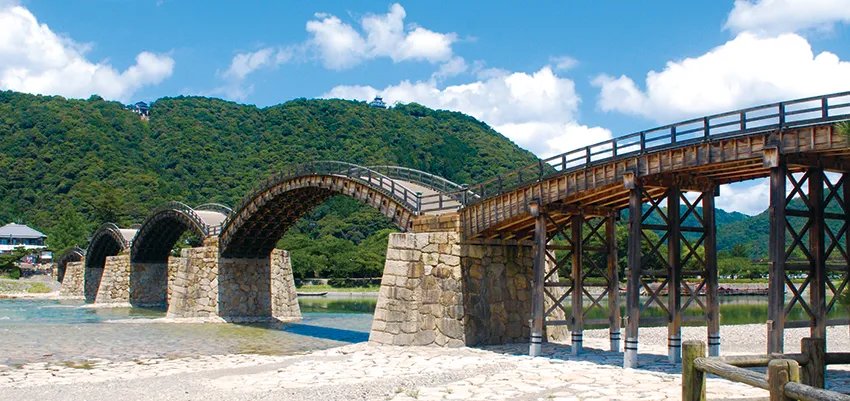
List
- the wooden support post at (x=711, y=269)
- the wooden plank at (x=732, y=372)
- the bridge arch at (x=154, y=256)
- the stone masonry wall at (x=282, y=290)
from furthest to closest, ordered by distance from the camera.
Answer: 1. the bridge arch at (x=154, y=256)
2. the stone masonry wall at (x=282, y=290)
3. the wooden support post at (x=711, y=269)
4. the wooden plank at (x=732, y=372)

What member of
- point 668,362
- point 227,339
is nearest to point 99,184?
point 227,339

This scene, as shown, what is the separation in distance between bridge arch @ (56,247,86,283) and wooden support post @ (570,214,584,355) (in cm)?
6988

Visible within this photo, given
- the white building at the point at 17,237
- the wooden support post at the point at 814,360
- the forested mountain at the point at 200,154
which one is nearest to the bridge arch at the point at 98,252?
the forested mountain at the point at 200,154

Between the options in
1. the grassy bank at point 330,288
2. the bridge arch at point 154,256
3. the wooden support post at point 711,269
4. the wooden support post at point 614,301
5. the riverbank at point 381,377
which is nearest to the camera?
the riverbank at point 381,377

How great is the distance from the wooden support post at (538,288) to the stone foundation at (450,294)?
2.98 meters

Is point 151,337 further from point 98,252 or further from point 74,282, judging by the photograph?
point 74,282

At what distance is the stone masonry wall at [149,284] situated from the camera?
205 feet

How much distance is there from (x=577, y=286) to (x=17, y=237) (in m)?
108

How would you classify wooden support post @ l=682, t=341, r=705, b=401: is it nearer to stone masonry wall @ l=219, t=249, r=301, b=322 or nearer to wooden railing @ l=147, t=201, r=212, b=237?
stone masonry wall @ l=219, t=249, r=301, b=322

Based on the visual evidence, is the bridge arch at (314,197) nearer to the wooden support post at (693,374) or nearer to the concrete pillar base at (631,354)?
the concrete pillar base at (631,354)

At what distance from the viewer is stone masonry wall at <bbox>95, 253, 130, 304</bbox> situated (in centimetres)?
6250

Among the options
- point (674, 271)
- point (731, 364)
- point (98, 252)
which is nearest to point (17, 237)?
point (98, 252)

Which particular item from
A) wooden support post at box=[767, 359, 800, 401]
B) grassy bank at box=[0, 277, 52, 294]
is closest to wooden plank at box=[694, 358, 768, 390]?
wooden support post at box=[767, 359, 800, 401]

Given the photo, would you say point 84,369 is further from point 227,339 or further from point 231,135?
point 231,135
